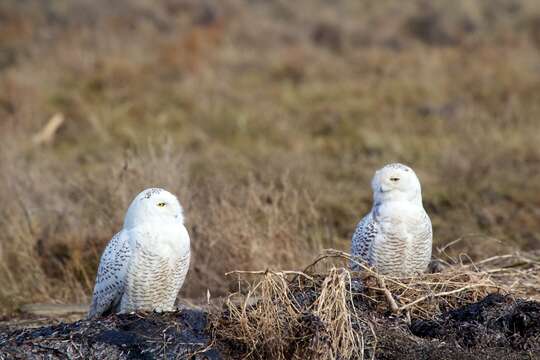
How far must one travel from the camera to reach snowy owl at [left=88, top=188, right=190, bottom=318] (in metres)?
5.00

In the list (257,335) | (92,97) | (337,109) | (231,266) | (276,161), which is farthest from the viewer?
(92,97)

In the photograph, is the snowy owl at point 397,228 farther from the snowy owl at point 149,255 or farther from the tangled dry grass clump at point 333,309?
the snowy owl at point 149,255

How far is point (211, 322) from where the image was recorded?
4746 millimetres

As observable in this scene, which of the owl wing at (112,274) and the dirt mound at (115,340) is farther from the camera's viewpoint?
the owl wing at (112,274)

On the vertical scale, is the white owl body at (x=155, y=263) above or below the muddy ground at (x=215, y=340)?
above

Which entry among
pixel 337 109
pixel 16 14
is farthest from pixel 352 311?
pixel 16 14

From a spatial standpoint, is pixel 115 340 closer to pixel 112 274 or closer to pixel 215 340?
pixel 215 340

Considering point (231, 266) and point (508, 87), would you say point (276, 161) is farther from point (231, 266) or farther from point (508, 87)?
point (508, 87)

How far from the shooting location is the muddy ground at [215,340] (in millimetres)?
4570

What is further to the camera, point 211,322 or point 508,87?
point 508,87

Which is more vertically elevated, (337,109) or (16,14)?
(16,14)

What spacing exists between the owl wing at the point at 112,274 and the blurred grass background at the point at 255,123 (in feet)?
Answer: 7.01

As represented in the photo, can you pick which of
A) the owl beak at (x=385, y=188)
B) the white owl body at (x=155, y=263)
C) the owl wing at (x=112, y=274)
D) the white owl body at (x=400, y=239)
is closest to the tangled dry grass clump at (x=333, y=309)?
the white owl body at (x=400, y=239)

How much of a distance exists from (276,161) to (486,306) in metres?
6.67
